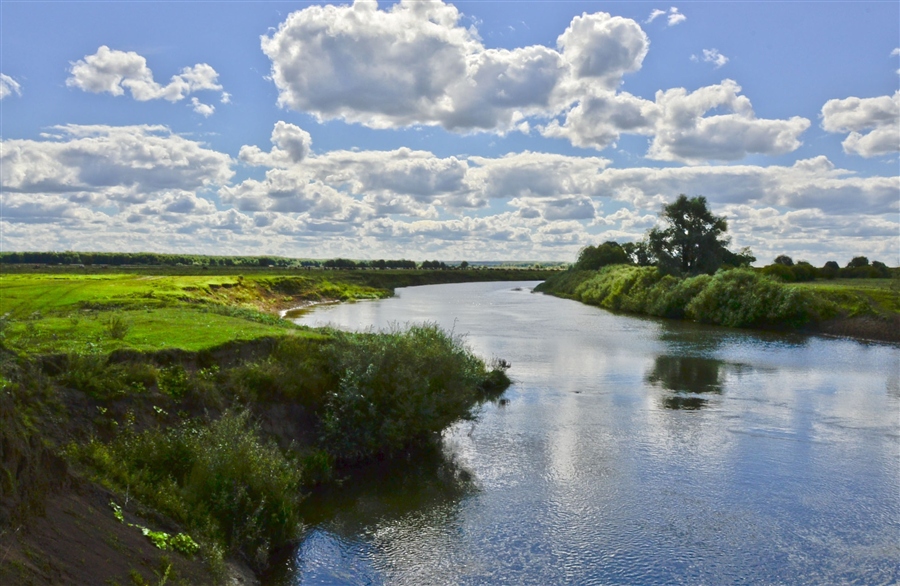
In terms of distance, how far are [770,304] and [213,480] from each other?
51608 mm

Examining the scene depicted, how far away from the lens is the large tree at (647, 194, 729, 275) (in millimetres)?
78875

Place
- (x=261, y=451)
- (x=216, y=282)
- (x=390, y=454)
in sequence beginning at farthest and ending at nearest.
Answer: (x=216, y=282)
(x=390, y=454)
(x=261, y=451)

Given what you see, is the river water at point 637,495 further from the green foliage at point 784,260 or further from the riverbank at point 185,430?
the green foliage at point 784,260

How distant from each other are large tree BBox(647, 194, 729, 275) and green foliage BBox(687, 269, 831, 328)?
659 inches

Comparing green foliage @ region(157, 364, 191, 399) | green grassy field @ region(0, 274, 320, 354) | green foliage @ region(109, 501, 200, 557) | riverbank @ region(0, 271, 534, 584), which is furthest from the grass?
green foliage @ region(109, 501, 200, 557)

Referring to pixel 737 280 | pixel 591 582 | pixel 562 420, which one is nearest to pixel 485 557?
pixel 591 582

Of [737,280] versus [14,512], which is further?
[737,280]

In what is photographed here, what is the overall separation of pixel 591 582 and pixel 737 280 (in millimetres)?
53058

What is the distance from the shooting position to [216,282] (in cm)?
6406

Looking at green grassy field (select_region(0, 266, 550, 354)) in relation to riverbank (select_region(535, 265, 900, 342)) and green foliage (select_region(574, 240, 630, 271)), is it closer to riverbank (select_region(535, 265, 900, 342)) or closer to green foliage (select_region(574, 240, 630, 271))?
riverbank (select_region(535, 265, 900, 342))

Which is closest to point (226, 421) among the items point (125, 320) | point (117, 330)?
point (117, 330)

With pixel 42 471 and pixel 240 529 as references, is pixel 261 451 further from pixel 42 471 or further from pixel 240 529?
pixel 42 471

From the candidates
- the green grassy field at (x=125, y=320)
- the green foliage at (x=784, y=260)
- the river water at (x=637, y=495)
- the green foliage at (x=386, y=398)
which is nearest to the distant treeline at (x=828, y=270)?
the green foliage at (x=784, y=260)

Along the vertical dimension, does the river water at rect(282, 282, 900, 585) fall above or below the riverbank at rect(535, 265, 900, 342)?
below
